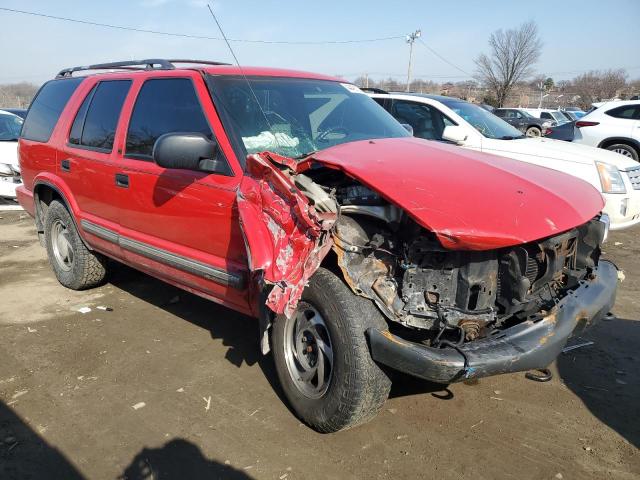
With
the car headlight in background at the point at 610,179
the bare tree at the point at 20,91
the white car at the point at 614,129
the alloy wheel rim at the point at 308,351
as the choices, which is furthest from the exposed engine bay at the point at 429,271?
the bare tree at the point at 20,91

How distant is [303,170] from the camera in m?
2.76

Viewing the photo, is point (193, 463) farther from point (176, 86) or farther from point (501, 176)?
point (176, 86)

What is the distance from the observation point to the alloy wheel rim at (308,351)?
8.95ft

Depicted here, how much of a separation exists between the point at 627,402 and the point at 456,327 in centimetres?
151

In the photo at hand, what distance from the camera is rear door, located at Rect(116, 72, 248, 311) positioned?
3105mm

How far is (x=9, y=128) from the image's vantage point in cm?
964

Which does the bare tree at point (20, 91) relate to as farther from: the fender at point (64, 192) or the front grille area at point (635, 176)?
the front grille area at point (635, 176)

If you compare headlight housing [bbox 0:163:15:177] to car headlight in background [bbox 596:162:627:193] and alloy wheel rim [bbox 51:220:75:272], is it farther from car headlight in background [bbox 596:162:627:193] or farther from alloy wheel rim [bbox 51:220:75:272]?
car headlight in background [bbox 596:162:627:193]

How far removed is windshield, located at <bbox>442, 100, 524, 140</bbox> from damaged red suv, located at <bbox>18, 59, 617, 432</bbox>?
3.41 metres

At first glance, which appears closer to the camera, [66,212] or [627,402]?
[627,402]

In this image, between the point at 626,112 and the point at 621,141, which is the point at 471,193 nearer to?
the point at 621,141

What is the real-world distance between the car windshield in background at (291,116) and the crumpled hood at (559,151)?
2798mm

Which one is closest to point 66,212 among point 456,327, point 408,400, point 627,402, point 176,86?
point 176,86

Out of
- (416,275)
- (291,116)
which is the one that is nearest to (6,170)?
(291,116)
